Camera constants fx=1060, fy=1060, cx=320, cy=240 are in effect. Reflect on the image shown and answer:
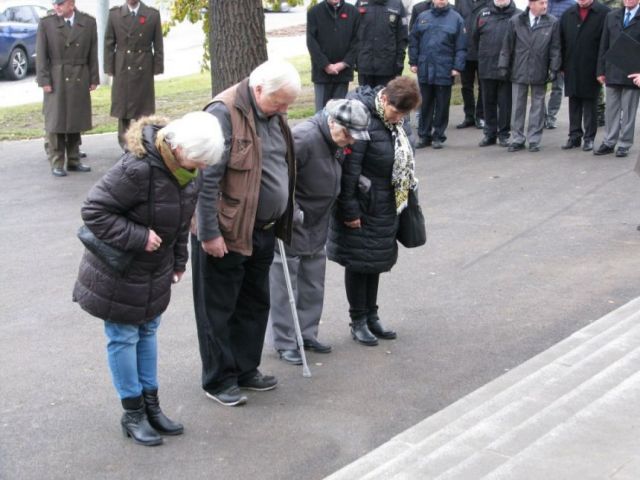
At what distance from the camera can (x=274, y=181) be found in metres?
5.71

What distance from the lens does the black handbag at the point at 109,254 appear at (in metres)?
4.97

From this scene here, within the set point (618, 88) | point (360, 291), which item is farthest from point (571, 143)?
point (360, 291)

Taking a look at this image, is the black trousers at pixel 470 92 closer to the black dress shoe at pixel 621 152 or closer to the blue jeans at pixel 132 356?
the black dress shoe at pixel 621 152

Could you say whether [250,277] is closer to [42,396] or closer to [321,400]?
[321,400]

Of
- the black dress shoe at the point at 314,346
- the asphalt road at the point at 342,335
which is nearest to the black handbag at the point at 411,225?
the asphalt road at the point at 342,335

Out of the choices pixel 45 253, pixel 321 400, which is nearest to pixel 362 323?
pixel 321 400

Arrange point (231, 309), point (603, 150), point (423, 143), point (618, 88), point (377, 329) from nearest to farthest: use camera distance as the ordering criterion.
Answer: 1. point (231, 309)
2. point (377, 329)
3. point (618, 88)
4. point (603, 150)
5. point (423, 143)

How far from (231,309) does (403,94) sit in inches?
63.9

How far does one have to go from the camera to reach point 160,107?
17438mm

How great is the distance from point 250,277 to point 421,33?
8392 mm

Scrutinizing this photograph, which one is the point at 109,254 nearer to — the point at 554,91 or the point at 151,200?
the point at 151,200

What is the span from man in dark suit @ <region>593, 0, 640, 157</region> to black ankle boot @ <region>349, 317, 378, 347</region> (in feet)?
21.6

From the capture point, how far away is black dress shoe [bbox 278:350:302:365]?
6.53m

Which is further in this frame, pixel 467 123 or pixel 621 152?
pixel 467 123
